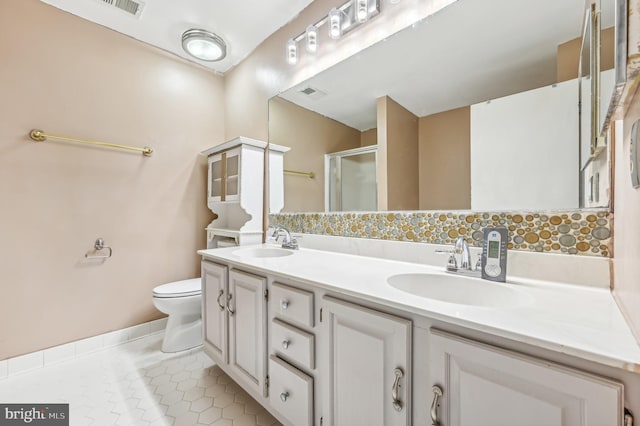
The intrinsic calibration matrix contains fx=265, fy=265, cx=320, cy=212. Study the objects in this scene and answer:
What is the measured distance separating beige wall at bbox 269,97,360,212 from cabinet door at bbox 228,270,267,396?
0.70 m

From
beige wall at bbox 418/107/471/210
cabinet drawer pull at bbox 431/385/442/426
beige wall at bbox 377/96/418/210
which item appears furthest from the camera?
beige wall at bbox 377/96/418/210

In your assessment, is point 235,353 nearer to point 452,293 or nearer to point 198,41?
point 452,293

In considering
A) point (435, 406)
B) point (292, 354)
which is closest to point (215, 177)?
point (292, 354)

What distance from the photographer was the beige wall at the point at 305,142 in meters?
1.63

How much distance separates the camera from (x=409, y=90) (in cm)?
128

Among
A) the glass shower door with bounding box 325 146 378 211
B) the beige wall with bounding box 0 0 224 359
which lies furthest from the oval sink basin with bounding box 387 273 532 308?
the beige wall with bounding box 0 0 224 359

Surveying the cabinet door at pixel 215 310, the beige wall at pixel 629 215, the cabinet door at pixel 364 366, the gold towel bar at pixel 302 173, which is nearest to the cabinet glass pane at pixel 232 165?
the gold towel bar at pixel 302 173

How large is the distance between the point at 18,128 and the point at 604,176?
2988mm

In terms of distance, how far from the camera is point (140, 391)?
→ 1495 millimetres

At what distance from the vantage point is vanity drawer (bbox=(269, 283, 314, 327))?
977 mm

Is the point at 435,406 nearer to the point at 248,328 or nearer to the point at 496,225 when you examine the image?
the point at 496,225

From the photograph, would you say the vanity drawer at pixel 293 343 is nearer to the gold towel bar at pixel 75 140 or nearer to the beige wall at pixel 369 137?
the beige wall at pixel 369 137

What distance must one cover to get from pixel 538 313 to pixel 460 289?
0.33m

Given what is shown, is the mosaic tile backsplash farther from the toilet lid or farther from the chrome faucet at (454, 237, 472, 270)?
the toilet lid
